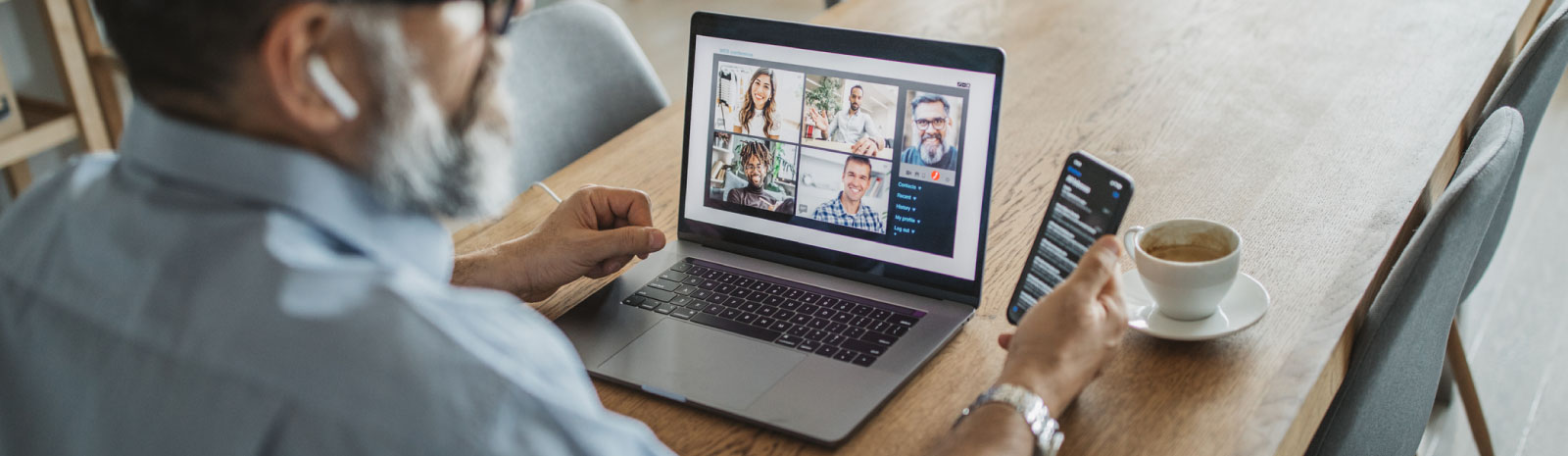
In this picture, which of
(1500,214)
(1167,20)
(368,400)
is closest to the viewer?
(368,400)

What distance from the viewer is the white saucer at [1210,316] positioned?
994 mm

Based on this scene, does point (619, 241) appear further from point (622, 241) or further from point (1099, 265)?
point (1099, 265)

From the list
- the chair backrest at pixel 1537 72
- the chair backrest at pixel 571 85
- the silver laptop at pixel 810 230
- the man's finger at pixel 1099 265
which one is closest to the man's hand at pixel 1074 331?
the man's finger at pixel 1099 265

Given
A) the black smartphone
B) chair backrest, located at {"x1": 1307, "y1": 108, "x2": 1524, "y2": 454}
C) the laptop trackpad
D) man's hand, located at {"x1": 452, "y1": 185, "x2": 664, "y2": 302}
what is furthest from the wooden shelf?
chair backrest, located at {"x1": 1307, "y1": 108, "x2": 1524, "y2": 454}

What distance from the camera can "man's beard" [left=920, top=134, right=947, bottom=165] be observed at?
1.06 m

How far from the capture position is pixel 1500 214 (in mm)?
1596

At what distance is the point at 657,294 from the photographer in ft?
3.78

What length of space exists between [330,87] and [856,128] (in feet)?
1.81

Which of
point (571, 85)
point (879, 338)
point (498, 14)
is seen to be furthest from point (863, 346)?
point (571, 85)

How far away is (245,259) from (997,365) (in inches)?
24.5

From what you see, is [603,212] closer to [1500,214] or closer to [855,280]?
[855,280]

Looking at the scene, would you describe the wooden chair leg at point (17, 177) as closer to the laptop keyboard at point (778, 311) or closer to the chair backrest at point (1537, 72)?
the laptop keyboard at point (778, 311)

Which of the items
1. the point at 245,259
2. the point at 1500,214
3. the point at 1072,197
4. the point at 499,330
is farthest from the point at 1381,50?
the point at 245,259

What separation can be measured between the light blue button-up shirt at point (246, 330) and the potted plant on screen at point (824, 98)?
1.50 feet
